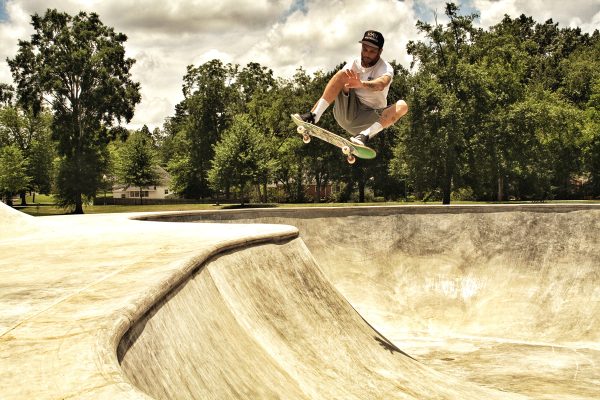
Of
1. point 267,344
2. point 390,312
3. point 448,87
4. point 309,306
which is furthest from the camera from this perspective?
point 448,87

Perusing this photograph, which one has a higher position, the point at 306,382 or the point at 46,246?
the point at 46,246

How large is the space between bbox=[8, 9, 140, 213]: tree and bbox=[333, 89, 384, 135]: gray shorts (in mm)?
38503

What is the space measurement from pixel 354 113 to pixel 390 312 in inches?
356

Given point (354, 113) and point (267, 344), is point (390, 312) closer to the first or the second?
point (354, 113)

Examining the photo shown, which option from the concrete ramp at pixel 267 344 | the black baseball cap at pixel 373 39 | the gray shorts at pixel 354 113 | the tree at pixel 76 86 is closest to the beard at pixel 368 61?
the black baseball cap at pixel 373 39

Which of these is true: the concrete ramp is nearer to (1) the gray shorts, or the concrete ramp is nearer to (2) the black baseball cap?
(1) the gray shorts

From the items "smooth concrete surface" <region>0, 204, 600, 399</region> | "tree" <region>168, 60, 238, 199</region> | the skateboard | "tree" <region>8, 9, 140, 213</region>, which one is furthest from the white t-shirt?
"tree" <region>168, 60, 238, 199</region>

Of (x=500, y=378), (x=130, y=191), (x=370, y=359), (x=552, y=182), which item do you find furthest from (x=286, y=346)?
(x=130, y=191)

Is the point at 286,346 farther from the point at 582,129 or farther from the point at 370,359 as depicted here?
the point at 582,129

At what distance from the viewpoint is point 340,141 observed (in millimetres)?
11414

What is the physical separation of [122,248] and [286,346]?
3328mm

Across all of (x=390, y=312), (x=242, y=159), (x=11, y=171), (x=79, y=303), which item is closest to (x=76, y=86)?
(x=242, y=159)

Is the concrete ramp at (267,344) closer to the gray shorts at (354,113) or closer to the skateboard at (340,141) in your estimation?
the skateboard at (340,141)

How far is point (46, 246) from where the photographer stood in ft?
33.6
